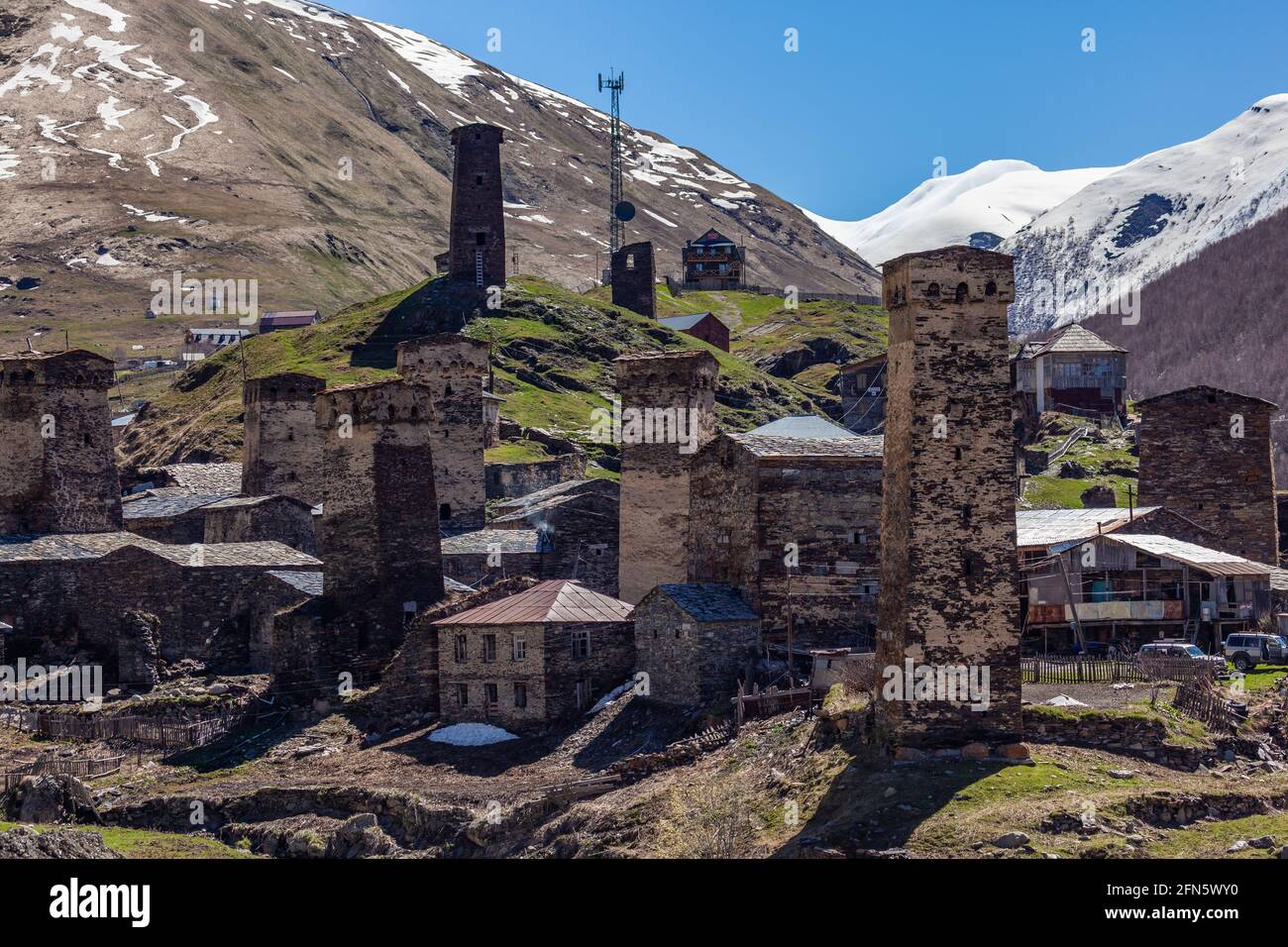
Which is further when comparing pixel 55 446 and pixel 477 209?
pixel 477 209

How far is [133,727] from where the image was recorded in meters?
53.2

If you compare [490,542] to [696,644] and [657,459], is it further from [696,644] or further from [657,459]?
[696,644]

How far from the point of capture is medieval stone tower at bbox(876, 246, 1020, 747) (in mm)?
37031

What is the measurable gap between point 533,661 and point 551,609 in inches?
67.6

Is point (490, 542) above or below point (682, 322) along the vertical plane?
below

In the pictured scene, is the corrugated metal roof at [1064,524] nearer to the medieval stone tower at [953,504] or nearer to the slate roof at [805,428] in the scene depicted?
the slate roof at [805,428]

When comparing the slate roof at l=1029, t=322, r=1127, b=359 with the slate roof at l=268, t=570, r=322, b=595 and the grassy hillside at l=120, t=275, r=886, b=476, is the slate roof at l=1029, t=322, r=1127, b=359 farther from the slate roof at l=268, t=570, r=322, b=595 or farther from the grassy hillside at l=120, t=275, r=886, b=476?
the slate roof at l=268, t=570, r=322, b=595

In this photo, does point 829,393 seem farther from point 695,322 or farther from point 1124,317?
point 1124,317

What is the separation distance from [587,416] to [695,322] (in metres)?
31.6

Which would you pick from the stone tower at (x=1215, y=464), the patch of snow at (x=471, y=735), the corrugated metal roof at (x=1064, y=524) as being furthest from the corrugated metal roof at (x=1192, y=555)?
the patch of snow at (x=471, y=735)

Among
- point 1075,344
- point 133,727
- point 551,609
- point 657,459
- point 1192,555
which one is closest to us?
point 551,609

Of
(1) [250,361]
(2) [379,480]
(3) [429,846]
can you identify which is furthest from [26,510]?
(1) [250,361]

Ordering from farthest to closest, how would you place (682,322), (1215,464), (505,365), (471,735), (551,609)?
(682,322) < (505,365) < (1215,464) < (551,609) < (471,735)

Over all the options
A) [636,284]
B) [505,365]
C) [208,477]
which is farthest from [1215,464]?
[636,284]
